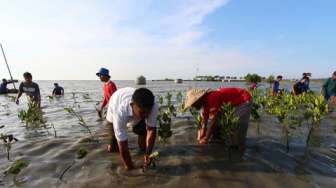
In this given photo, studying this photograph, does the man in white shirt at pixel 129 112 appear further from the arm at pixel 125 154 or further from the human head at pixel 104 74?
the human head at pixel 104 74

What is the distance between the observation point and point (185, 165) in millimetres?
5656

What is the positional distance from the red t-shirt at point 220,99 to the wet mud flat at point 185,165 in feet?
2.79

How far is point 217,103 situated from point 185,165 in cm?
130

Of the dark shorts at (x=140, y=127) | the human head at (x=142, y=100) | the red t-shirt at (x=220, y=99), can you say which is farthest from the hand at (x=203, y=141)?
the human head at (x=142, y=100)

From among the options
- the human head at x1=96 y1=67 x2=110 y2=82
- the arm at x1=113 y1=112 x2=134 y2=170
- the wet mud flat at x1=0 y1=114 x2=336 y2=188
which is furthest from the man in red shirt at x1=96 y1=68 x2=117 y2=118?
the arm at x1=113 y1=112 x2=134 y2=170

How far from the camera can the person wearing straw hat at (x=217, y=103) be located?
19.9 ft

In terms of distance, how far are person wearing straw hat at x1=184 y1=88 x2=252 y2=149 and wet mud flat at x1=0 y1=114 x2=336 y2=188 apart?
21.5 inches

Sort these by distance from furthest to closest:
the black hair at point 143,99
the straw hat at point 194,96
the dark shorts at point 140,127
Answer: the straw hat at point 194,96
the dark shorts at point 140,127
the black hair at point 143,99

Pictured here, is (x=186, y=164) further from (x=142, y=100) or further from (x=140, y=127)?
(x=142, y=100)

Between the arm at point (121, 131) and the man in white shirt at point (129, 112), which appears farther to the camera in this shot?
the arm at point (121, 131)

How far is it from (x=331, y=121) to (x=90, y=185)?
9188 mm

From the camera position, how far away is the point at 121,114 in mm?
4879

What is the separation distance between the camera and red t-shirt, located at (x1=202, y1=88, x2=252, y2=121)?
6.08 m

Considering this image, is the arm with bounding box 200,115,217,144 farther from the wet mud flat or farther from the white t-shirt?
the white t-shirt
